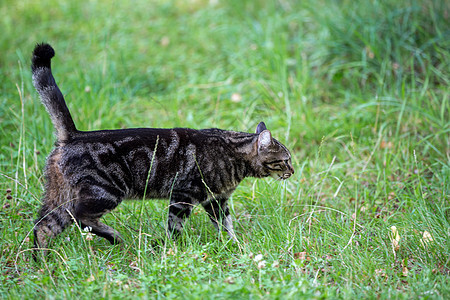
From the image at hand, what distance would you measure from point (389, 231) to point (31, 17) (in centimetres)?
672

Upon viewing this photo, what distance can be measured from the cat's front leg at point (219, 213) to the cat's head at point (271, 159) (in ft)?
1.30

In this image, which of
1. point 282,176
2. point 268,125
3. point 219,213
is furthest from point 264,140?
point 268,125

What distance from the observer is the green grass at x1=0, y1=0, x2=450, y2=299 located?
3031 mm

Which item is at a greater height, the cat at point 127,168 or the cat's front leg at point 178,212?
the cat at point 127,168

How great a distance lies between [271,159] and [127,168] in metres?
1.18

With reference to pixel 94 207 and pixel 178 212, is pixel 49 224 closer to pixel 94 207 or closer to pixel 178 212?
pixel 94 207

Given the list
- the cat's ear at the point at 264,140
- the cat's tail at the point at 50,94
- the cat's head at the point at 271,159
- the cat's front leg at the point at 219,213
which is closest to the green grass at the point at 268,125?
the cat's front leg at the point at 219,213

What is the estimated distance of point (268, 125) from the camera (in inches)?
209

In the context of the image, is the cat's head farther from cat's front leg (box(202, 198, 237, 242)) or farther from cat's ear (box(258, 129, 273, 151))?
cat's front leg (box(202, 198, 237, 242))

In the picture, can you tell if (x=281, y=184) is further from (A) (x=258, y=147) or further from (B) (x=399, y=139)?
(B) (x=399, y=139)

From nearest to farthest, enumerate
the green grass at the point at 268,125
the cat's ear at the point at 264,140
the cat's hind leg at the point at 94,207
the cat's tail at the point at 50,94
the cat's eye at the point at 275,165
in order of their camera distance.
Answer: the green grass at the point at 268,125, the cat's hind leg at the point at 94,207, the cat's tail at the point at 50,94, the cat's ear at the point at 264,140, the cat's eye at the point at 275,165

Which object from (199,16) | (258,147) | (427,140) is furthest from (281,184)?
(199,16)

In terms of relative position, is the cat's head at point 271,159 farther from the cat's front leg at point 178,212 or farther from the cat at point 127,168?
the cat's front leg at point 178,212

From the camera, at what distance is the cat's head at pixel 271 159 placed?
3796mm
